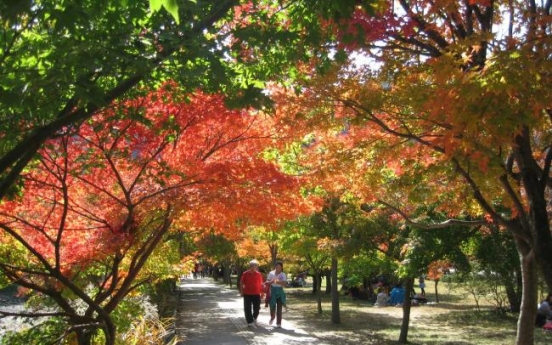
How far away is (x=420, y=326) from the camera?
47.5 feet

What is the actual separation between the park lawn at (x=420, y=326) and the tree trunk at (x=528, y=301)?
15.7ft

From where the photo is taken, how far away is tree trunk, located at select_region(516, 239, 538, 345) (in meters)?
6.62

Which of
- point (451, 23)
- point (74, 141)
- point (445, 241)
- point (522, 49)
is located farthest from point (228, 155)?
point (445, 241)

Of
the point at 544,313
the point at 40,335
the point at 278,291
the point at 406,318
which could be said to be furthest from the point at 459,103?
the point at 544,313

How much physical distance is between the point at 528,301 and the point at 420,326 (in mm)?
8287

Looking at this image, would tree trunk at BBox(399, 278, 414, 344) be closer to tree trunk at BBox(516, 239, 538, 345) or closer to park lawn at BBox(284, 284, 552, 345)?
park lawn at BBox(284, 284, 552, 345)

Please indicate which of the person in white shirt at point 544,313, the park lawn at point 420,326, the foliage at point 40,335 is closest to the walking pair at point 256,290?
the park lawn at point 420,326

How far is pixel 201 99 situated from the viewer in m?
→ 6.26

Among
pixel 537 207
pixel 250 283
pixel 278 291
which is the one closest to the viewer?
pixel 537 207

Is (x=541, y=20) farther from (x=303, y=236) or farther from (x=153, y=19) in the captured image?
(x=303, y=236)

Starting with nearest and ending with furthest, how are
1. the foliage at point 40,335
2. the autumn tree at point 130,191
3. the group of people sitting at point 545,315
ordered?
the autumn tree at point 130,191 → the foliage at point 40,335 → the group of people sitting at point 545,315

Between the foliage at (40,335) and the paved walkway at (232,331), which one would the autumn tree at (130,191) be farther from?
the paved walkway at (232,331)

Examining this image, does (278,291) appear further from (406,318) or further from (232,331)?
(406,318)

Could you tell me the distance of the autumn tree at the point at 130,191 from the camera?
5773 millimetres
